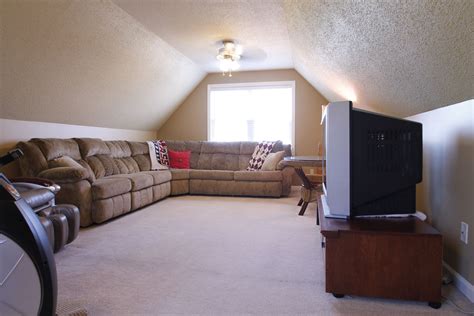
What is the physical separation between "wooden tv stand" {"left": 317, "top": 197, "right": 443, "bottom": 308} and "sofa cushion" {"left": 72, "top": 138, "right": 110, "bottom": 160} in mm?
3331

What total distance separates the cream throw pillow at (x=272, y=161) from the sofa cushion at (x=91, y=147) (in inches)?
98.1

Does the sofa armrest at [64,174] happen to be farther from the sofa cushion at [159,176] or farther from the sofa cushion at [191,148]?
the sofa cushion at [191,148]

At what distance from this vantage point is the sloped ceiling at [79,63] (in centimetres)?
287

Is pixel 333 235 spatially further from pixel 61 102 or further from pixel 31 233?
pixel 61 102

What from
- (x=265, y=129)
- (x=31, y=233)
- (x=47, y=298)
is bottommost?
(x=47, y=298)

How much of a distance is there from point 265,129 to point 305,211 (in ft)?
8.93

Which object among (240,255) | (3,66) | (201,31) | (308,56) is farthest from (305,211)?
(3,66)

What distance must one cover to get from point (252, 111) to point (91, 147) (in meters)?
3.32

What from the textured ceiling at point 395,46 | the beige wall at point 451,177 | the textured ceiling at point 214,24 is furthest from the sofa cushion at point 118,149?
the beige wall at point 451,177

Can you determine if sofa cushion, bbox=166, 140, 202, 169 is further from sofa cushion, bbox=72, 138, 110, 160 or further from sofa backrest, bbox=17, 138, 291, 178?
sofa cushion, bbox=72, 138, 110, 160

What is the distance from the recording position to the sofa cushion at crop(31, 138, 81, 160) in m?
3.36

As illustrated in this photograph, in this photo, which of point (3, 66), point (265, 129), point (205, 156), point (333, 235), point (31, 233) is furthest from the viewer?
point (265, 129)

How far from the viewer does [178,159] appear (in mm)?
5691

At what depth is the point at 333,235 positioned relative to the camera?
5.57 feet
